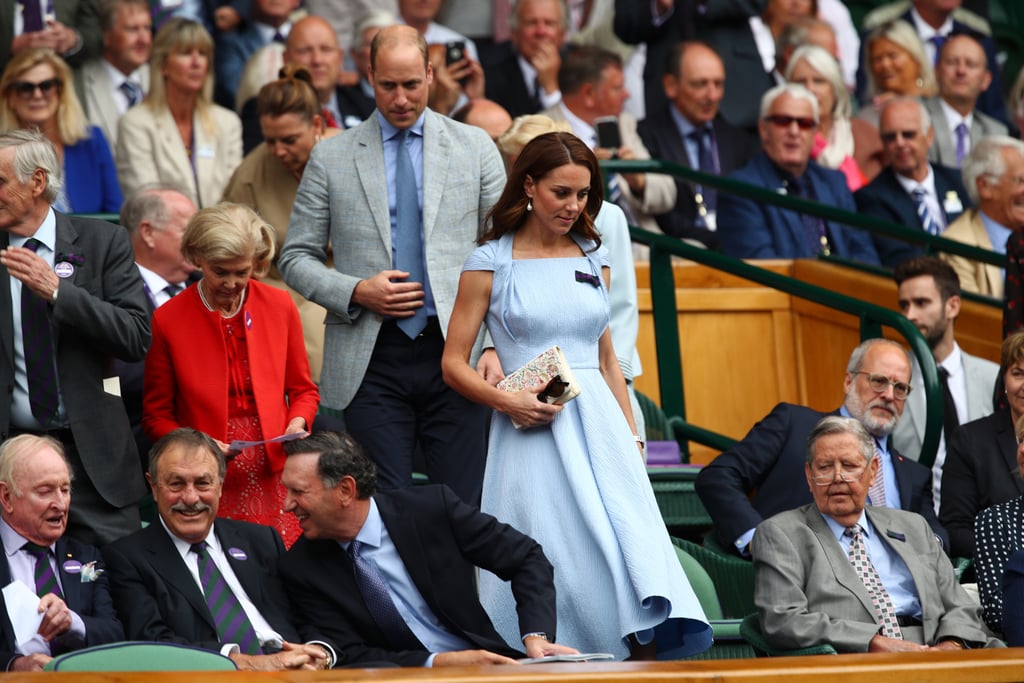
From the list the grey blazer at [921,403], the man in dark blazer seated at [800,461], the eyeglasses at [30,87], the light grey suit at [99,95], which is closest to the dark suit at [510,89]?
the light grey suit at [99,95]

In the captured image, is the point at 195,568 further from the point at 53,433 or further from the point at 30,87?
the point at 30,87

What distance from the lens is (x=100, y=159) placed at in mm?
7469

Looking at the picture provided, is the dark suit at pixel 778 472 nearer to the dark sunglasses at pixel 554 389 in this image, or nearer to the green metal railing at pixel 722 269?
the green metal railing at pixel 722 269

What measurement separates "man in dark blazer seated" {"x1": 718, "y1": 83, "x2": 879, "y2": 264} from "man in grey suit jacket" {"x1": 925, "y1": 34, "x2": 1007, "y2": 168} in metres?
1.27

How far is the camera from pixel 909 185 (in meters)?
8.87

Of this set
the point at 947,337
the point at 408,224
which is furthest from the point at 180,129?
the point at 947,337

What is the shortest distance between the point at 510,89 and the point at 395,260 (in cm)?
380

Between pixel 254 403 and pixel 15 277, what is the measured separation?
847 millimetres

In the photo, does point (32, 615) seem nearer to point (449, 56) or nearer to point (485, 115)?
point (485, 115)

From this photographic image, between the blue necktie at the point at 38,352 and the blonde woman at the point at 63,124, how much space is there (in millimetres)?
2199

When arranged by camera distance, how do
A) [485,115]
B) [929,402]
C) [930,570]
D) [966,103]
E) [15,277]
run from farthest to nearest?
[966,103], [485,115], [929,402], [930,570], [15,277]

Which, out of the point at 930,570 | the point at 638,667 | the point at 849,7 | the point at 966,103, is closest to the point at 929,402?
the point at 930,570

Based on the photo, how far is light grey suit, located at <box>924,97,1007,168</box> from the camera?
966cm

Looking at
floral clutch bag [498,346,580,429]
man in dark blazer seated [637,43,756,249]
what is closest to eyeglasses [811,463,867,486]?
floral clutch bag [498,346,580,429]
